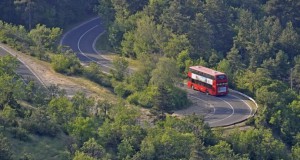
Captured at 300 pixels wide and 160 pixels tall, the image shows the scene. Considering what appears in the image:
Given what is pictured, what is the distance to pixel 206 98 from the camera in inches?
2825

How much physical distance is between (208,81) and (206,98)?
1.69 metres

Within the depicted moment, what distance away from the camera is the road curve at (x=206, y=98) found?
66.1m

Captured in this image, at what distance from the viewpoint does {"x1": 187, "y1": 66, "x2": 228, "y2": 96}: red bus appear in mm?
71500

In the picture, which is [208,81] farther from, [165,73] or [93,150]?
[93,150]

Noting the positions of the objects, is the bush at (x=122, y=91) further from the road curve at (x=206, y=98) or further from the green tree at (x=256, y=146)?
the green tree at (x=256, y=146)

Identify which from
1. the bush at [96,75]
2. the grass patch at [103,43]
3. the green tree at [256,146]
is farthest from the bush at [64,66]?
the green tree at [256,146]

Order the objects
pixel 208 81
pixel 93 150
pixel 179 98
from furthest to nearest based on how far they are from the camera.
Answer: pixel 208 81 → pixel 179 98 → pixel 93 150

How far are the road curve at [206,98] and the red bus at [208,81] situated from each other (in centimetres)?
57

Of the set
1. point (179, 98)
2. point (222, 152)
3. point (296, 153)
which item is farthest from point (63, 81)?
point (296, 153)

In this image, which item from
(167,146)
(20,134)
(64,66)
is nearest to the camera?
(20,134)

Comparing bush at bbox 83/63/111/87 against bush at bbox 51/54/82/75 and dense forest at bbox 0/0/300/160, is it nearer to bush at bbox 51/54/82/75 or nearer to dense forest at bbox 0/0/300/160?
dense forest at bbox 0/0/300/160

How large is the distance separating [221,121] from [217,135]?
17.2 ft

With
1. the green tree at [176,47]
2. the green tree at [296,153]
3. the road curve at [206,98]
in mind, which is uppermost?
the green tree at [176,47]

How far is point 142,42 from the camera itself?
82.3m
